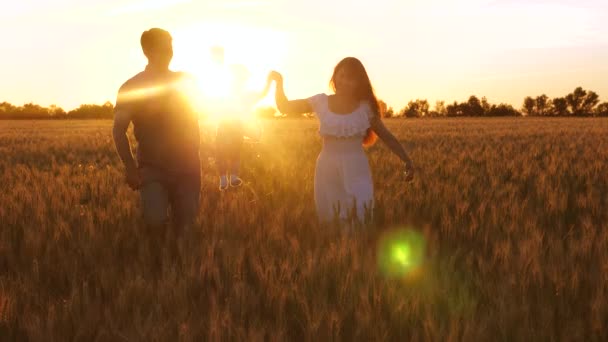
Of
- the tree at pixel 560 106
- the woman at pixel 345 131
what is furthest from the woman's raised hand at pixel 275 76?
the tree at pixel 560 106

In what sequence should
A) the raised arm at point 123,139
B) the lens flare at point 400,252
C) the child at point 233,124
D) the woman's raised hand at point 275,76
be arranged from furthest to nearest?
the child at point 233,124 → the woman's raised hand at point 275,76 → the raised arm at point 123,139 → the lens flare at point 400,252

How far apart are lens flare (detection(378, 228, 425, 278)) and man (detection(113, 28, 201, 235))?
139cm

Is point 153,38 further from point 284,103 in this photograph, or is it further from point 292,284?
point 292,284

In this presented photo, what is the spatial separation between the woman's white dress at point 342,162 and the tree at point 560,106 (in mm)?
99477

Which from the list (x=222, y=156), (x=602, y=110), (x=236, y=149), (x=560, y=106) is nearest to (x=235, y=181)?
(x=222, y=156)

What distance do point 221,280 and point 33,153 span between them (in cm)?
1234

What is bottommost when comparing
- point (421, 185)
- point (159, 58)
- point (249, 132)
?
point (421, 185)

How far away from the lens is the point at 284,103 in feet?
14.7

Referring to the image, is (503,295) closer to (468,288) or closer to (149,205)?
(468,288)

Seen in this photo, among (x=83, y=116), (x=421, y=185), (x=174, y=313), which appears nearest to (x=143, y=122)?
(x=174, y=313)

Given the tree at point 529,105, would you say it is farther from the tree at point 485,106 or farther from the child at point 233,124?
the child at point 233,124

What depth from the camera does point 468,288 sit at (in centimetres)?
269

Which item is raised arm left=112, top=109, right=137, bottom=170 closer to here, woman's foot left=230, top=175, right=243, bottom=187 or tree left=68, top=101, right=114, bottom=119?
woman's foot left=230, top=175, right=243, bottom=187

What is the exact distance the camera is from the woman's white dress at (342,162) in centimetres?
442
